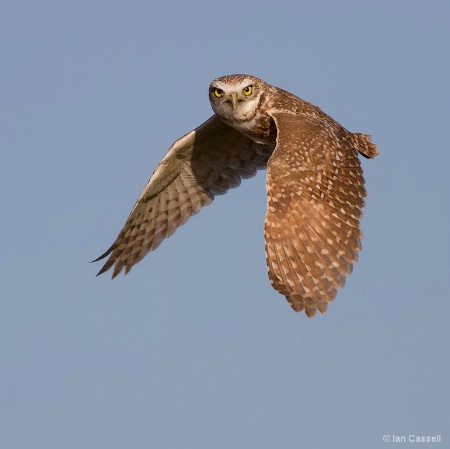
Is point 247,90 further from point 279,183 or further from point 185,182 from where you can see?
point 185,182

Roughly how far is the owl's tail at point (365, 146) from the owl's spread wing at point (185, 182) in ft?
5.43

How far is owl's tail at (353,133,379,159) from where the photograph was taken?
17.8 m

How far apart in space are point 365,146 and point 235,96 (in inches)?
76.8

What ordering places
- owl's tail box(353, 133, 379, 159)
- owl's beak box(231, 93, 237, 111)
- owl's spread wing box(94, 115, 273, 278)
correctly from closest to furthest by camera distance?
owl's beak box(231, 93, 237, 111) → owl's tail box(353, 133, 379, 159) → owl's spread wing box(94, 115, 273, 278)

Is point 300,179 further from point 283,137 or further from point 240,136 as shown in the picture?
point 240,136

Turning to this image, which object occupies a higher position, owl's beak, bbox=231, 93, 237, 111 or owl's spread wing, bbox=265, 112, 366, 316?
owl's beak, bbox=231, 93, 237, 111

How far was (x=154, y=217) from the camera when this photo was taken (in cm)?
1941

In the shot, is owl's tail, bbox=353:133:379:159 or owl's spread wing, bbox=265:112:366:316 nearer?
owl's spread wing, bbox=265:112:366:316

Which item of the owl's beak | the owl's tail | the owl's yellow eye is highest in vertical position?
the owl's yellow eye

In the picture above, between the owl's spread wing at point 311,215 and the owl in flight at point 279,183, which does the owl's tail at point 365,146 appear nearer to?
the owl in flight at point 279,183

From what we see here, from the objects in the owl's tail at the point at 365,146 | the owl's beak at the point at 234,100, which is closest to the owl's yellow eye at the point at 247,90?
the owl's beak at the point at 234,100

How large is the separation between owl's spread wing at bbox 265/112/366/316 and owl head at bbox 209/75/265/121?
77 centimetres

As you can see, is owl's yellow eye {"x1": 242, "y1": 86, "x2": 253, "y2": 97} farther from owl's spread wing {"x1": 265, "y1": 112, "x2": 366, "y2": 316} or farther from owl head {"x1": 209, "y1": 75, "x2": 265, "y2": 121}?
owl's spread wing {"x1": 265, "y1": 112, "x2": 366, "y2": 316}

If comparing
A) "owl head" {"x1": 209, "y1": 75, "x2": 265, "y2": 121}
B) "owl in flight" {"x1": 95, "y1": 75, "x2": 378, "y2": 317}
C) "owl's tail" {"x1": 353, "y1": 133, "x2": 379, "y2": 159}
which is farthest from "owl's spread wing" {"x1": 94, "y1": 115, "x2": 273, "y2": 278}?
"owl's tail" {"x1": 353, "y1": 133, "x2": 379, "y2": 159}
